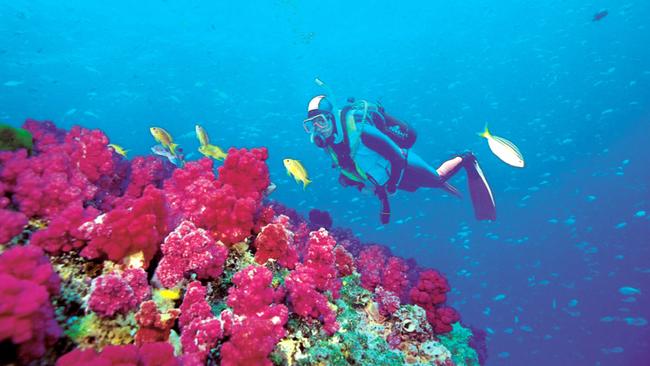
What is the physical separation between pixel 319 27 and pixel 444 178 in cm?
6561

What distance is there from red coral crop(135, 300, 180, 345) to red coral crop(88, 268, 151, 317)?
0.33 feet

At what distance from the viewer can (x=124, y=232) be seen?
7.79ft

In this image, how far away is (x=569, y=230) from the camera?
126 ft

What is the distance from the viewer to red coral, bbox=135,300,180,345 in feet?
6.77

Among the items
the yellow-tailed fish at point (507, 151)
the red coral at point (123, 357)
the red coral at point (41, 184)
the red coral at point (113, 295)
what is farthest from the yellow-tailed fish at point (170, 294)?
the yellow-tailed fish at point (507, 151)

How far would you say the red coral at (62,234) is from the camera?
2.26m

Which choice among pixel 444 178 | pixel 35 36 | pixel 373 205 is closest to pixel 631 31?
pixel 373 205

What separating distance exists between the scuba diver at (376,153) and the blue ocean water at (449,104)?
12484 mm

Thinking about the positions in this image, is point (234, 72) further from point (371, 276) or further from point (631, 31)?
point (631, 31)

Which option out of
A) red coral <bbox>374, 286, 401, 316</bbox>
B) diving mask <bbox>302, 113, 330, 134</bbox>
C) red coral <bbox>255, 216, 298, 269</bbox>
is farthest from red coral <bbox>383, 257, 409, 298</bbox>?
diving mask <bbox>302, 113, 330, 134</bbox>

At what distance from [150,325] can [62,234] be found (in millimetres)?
925

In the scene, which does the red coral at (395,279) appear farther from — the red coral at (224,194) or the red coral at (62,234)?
the red coral at (62,234)

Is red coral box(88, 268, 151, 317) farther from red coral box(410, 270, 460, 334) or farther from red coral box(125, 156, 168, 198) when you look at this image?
red coral box(410, 270, 460, 334)

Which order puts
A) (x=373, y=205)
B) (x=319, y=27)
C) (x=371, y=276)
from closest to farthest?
(x=371, y=276), (x=373, y=205), (x=319, y=27)
